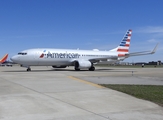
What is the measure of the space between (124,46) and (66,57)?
47.4 ft

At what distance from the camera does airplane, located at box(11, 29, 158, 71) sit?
106ft

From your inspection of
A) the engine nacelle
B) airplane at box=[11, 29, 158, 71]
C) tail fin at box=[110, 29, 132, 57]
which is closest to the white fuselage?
airplane at box=[11, 29, 158, 71]

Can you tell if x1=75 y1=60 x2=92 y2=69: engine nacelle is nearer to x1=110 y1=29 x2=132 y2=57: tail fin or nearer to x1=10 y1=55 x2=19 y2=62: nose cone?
x1=10 y1=55 x2=19 y2=62: nose cone

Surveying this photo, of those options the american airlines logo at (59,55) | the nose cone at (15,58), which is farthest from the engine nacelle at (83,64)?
the nose cone at (15,58)

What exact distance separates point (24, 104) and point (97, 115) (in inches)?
107

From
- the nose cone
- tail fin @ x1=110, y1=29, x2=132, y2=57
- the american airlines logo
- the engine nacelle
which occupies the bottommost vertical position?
→ the engine nacelle

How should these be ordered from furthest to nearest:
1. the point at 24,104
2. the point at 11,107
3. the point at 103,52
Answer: the point at 103,52 < the point at 24,104 < the point at 11,107

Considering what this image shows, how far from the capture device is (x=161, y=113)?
6.93 metres

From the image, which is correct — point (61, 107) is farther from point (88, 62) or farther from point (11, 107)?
point (88, 62)

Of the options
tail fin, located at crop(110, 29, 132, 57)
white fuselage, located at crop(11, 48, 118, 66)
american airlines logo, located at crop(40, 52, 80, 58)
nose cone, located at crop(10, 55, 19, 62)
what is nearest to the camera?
nose cone, located at crop(10, 55, 19, 62)

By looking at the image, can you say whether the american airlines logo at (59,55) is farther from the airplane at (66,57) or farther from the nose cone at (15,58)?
the nose cone at (15,58)

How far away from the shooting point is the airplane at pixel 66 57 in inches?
1267

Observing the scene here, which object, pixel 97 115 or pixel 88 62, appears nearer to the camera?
pixel 97 115

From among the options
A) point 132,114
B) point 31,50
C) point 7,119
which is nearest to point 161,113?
point 132,114
